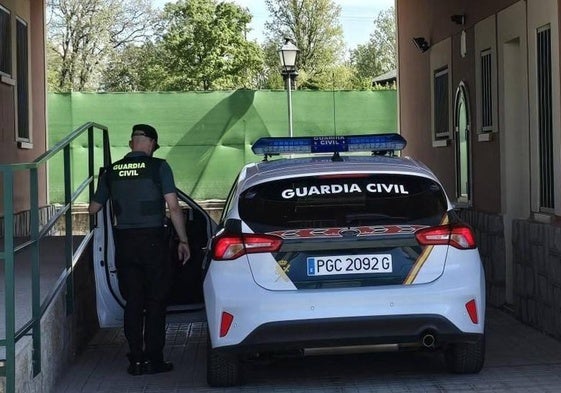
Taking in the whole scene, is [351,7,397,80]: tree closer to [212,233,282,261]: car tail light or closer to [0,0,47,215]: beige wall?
[0,0,47,215]: beige wall

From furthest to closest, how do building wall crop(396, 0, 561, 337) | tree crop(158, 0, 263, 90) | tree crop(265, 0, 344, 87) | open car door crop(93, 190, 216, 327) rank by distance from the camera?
tree crop(265, 0, 344, 87) → tree crop(158, 0, 263, 90) → building wall crop(396, 0, 561, 337) → open car door crop(93, 190, 216, 327)

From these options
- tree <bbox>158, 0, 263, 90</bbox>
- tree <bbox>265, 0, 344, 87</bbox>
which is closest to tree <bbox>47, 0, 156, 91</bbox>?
tree <bbox>158, 0, 263, 90</bbox>

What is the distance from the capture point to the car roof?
19.0 feet

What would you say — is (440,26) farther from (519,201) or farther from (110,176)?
(110,176)

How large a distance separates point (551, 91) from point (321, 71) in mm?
49484

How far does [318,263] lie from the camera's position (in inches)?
216

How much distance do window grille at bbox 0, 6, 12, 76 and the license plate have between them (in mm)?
7380

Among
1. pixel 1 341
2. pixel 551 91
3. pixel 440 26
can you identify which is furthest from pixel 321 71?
pixel 1 341

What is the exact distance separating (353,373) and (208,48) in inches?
1576

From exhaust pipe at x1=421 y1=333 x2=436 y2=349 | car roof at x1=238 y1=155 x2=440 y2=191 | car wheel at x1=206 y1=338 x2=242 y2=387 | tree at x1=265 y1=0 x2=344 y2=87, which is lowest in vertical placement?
car wheel at x1=206 y1=338 x2=242 y2=387

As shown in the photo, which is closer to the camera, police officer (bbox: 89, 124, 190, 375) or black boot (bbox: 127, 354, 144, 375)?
police officer (bbox: 89, 124, 190, 375)

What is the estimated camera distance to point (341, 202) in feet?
18.7

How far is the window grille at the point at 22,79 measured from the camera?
41.7ft

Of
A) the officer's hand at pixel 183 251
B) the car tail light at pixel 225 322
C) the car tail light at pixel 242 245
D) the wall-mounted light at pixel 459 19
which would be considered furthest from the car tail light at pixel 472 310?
the wall-mounted light at pixel 459 19
